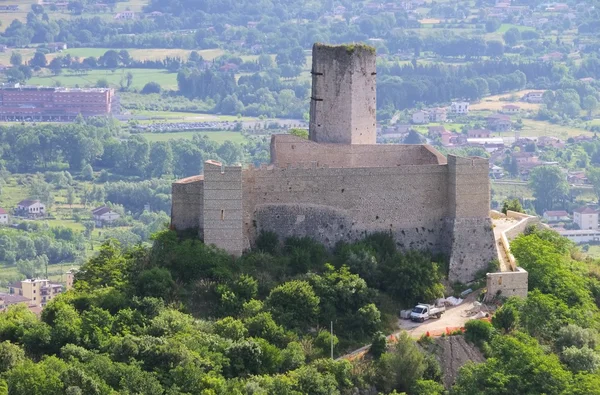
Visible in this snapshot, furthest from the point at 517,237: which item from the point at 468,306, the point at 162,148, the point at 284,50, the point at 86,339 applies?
the point at 284,50

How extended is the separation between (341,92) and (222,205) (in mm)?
5961

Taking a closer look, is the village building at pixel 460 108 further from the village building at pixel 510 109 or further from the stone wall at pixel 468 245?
the stone wall at pixel 468 245

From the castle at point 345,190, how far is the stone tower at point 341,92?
0.03 metres

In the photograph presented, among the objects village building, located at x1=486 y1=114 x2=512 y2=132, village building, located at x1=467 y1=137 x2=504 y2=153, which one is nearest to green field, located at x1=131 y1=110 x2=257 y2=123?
village building, located at x1=486 y1=114 x2=512 y2=132

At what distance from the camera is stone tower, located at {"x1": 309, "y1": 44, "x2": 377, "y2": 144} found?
175 feet

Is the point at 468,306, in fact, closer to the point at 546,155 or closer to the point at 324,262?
the point at 324,262

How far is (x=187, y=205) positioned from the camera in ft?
167

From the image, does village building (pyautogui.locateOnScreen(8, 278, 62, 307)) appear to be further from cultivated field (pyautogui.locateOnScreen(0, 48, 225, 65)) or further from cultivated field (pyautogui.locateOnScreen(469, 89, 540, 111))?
cultivated field (pyautogui.locateOnScreen(0, 48, 225, 65))

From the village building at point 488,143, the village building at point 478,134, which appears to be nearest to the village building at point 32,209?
the village building at point 488,143

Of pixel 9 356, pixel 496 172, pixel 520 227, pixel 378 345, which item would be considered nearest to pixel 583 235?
pixel 496 172

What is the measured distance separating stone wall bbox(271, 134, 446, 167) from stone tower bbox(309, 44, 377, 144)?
1.65 feet

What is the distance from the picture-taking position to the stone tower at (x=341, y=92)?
5331cm

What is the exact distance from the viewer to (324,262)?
50750 mm

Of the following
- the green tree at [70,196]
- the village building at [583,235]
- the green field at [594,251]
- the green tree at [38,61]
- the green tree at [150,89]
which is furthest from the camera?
the green tree at [38,61]
